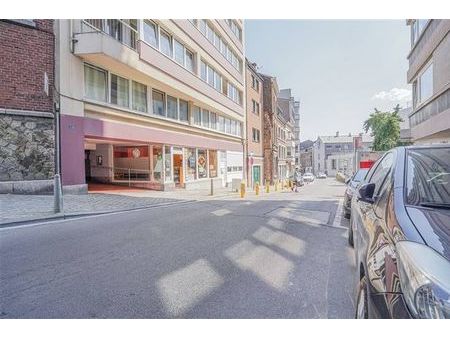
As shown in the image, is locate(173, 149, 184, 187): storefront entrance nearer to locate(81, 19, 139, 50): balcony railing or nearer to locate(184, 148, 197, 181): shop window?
locate(184, 148, 197, 181): shop window

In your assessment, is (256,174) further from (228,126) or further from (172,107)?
(172,107)

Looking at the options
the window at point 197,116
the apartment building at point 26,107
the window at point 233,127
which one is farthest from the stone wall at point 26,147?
the window at point 233,127

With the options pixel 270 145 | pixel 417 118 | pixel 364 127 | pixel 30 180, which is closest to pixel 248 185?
pixel 270 145

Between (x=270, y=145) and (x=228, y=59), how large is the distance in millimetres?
13728

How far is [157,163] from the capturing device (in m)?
18.3

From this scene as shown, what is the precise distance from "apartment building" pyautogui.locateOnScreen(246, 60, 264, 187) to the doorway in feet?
41.2

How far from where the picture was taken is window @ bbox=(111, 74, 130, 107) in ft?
47.8

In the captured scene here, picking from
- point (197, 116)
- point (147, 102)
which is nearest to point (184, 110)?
point (197, 116)

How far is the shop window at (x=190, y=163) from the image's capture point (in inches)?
822

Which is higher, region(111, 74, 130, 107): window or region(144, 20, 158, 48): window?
region(144, 20, 158, 48): window

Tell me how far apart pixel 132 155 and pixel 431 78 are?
15.2 meters

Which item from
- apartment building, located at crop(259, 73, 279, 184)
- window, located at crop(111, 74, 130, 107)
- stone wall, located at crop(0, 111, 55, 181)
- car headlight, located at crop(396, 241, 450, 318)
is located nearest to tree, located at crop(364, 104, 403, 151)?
apartment building, located at crop(259, 73, 279, 184)
